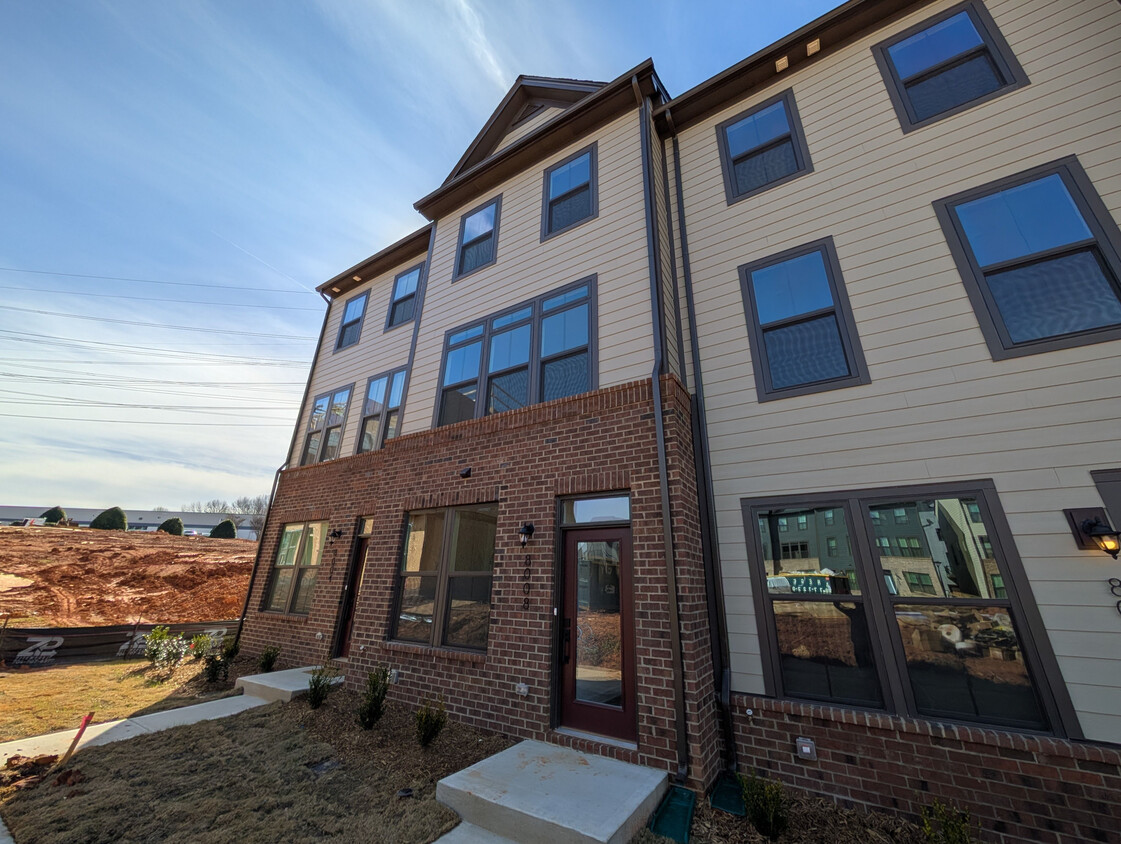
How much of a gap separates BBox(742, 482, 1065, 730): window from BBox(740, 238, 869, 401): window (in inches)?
53.7

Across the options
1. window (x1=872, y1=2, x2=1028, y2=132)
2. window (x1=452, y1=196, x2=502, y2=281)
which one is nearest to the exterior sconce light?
window (x1=452, y1=196, x2=502, y2=281)

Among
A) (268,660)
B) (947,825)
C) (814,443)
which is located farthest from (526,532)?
(268,660)

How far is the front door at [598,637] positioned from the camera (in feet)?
14.4

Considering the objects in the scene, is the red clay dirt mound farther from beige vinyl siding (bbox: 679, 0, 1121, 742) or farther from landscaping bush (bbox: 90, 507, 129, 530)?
beige vinyl siding (bbox: 679, 0, 1121, 742)

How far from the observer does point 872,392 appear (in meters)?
4.48

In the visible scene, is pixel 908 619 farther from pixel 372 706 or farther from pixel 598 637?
pixel 372 706

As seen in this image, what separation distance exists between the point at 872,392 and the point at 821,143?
3783 millimetres

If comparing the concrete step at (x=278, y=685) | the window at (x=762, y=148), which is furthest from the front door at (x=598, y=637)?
the window at (x=762, y=148)

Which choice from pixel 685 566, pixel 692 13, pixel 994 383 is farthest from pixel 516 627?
pixel 692 13

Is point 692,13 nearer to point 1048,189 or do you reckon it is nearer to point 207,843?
point 1048,189

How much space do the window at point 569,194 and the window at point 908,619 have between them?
5.47 metres

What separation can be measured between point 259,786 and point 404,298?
9599 millimetres

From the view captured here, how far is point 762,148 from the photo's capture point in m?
6.26

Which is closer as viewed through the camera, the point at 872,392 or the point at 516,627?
the point at 872,392
